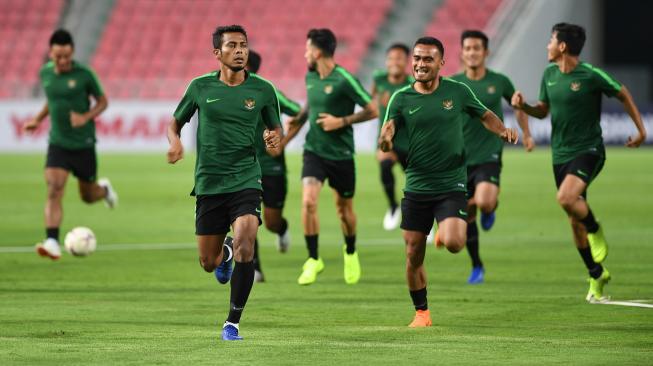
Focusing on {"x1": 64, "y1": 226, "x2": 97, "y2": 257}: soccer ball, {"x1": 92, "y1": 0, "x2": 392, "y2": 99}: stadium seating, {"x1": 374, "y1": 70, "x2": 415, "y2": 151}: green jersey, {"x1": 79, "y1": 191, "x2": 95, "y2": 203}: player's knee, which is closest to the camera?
{"x1": 64, "y1": 226, "x2": 97, "y2": 257}: soccer ball

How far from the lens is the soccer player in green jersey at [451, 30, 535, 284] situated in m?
13.9

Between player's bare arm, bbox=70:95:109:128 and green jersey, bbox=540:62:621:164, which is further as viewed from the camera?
player's bare arm, bbox=70:95:109:128

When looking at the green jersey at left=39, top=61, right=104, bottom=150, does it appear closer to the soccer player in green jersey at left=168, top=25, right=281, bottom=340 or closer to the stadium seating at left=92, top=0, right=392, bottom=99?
the soccer player in green jersey at left=168, top=25, right=281, bottom=340

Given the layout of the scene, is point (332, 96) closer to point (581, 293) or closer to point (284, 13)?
point (581, 293)

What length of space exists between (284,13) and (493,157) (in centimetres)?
3107

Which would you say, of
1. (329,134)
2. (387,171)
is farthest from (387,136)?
(387,171)

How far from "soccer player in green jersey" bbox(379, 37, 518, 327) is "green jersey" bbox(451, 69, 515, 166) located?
11.1 ft

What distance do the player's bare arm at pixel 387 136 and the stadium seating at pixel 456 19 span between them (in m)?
32.6

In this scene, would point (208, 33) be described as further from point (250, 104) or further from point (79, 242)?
point (250, 104)

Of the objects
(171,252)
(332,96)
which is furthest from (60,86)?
(332,96)

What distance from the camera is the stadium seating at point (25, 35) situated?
145 feet

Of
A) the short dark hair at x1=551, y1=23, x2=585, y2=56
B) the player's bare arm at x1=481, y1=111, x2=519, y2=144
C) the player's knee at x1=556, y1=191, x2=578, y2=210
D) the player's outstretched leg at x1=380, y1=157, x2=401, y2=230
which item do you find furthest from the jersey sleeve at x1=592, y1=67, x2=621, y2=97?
the player's outstretched leg at x1=380, y1=157, x2=401, y2=230

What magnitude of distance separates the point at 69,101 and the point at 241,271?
7.02 metres

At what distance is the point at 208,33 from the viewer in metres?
44.5
